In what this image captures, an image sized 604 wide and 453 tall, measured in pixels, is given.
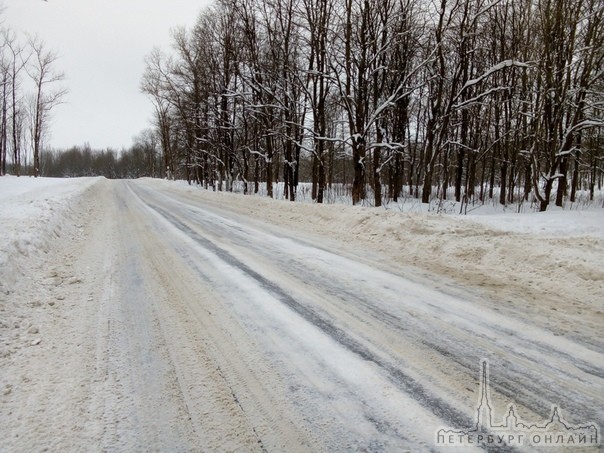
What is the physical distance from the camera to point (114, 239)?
7840mm

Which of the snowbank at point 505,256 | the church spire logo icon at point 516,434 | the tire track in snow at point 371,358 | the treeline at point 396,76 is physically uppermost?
the treeline at point 396,76

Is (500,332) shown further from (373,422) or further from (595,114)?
(595,114)

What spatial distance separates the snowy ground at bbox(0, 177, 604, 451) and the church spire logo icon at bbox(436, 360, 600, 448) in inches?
2.6

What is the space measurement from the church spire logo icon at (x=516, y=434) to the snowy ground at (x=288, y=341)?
65mm

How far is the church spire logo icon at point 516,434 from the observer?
2002 mm

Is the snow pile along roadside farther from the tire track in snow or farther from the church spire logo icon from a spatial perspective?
the church spire logo icon

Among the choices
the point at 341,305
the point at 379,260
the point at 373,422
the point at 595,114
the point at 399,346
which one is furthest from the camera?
the point at 595,114

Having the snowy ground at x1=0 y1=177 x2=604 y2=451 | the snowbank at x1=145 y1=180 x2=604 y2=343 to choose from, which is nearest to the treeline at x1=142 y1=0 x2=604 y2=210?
the snowbank at x1=145 y1=180 x2=604 y2=343

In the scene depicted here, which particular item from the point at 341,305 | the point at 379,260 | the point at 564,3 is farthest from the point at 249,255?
the point at 564,3

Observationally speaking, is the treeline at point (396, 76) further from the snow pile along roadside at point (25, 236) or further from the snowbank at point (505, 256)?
the snow pile along roadside at point (25, 236)

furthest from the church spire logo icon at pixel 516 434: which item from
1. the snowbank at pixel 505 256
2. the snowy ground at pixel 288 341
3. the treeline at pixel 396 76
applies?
the treeline at pixel 396 76

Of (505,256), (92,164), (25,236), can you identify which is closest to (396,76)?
(505,256)

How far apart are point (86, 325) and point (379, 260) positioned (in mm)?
4423

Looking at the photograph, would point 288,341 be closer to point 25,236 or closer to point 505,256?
point 505,256
